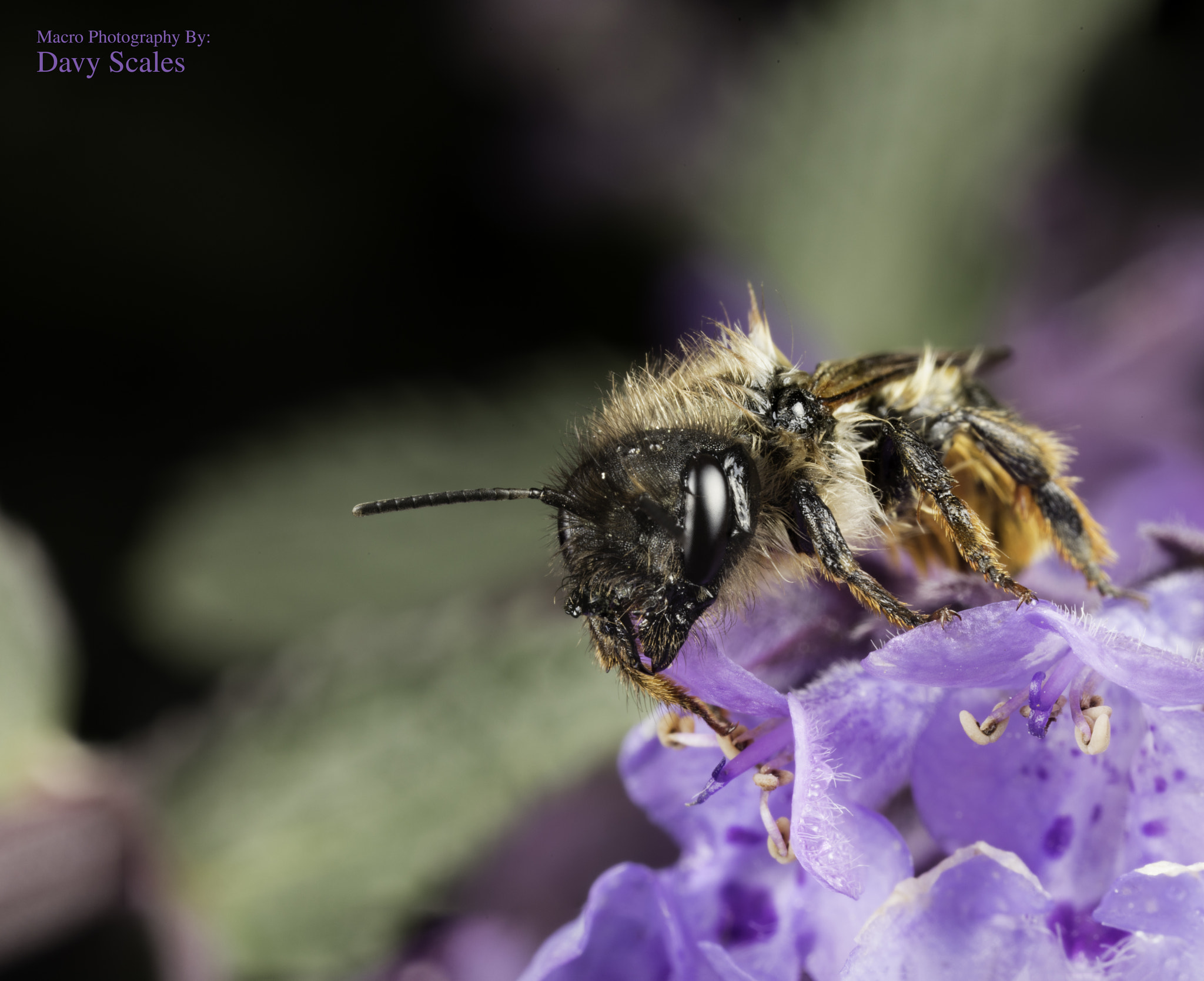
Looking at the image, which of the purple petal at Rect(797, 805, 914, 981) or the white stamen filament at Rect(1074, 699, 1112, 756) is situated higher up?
the white stamen filament at Rect(1074, 699, 1112, 756)

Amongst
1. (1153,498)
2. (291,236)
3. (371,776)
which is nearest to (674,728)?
(371,776)

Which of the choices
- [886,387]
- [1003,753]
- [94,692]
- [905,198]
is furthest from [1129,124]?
[94,692]

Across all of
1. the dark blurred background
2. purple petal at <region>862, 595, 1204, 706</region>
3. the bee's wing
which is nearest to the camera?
purple petal at <region>862, 595, 1204, 706</region>

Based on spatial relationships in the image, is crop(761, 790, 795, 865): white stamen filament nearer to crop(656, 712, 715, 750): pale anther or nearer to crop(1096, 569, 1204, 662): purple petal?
crop(656, 712, 715, 750): pale anther

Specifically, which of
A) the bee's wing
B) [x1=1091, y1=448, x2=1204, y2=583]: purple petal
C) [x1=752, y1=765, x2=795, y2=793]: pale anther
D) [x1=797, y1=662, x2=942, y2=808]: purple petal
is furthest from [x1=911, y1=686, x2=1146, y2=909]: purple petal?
[x1=1091, y1=448, x2=1204, y2=583]: purple petal

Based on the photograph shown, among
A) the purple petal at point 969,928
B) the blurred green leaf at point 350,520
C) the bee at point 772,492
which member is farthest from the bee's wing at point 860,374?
the blurred green leaf at point 350,520

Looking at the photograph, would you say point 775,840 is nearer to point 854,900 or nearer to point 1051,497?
point 854,900

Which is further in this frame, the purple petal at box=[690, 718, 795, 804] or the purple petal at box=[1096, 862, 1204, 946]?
the purple petal at box=[690, 718, 795, 804]
